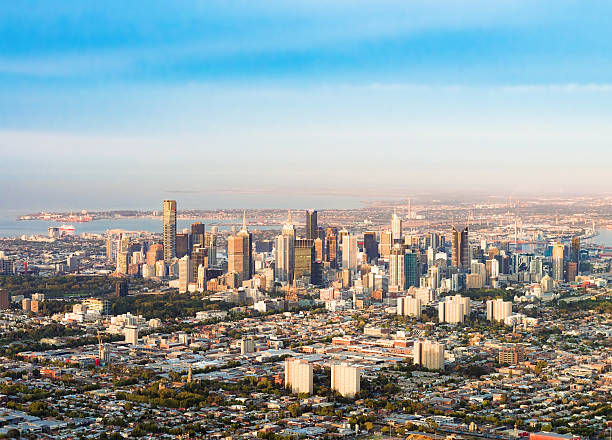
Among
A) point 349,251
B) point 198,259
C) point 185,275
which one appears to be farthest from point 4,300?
point 349,251

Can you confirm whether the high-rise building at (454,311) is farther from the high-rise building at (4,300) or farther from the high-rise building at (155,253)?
the high-rise building at (155,253)

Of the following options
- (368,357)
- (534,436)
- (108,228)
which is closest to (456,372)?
(368,357)

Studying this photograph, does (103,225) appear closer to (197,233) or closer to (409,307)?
(197,233)

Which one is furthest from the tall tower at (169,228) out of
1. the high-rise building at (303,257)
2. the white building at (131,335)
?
the white building at (131,335)

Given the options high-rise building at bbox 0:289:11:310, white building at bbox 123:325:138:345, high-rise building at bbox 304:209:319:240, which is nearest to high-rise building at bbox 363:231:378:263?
high-rise building at bbox 304:209:319:240

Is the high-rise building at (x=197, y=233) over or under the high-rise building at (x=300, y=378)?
over

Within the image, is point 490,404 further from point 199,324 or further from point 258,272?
point 258,272
